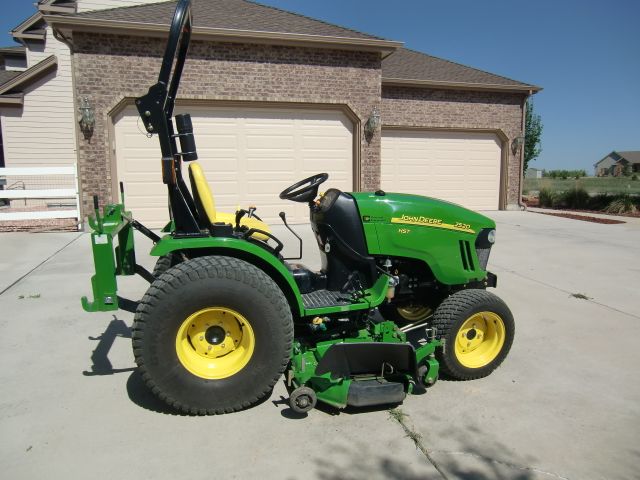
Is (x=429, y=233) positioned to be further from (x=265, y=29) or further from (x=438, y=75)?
(x=438, y=75)

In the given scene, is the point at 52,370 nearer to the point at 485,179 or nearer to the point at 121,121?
the point at 121,121

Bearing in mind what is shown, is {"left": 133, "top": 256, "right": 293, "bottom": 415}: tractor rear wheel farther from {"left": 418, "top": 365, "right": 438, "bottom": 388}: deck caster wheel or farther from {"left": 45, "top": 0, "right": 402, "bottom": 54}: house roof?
{"left": 45, "top": 0, "right": 402, "bottom": 54}: house roof

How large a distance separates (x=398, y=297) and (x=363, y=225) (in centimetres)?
65

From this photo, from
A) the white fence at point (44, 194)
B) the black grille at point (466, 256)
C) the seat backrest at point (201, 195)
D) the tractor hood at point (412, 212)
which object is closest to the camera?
the seat backrest at point (201, 195)

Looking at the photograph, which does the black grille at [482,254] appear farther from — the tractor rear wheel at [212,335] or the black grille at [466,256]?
the tractor rear wheel at [212,335]

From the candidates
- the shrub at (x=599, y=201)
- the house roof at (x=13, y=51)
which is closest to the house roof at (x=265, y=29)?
the shrub at (x=599, y=201)

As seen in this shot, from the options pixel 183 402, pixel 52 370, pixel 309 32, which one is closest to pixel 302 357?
pixel 183 402

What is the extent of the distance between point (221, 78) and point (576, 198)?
1325 centimetres

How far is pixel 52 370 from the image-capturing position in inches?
128

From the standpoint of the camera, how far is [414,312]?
354cm

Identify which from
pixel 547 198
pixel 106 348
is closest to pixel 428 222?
pixel 106 348

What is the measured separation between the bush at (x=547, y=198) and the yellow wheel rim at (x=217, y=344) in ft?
56.0

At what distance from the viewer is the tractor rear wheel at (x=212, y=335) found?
8.10 ft

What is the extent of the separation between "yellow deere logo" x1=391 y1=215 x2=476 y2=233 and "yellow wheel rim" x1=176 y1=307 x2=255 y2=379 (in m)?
1.20
